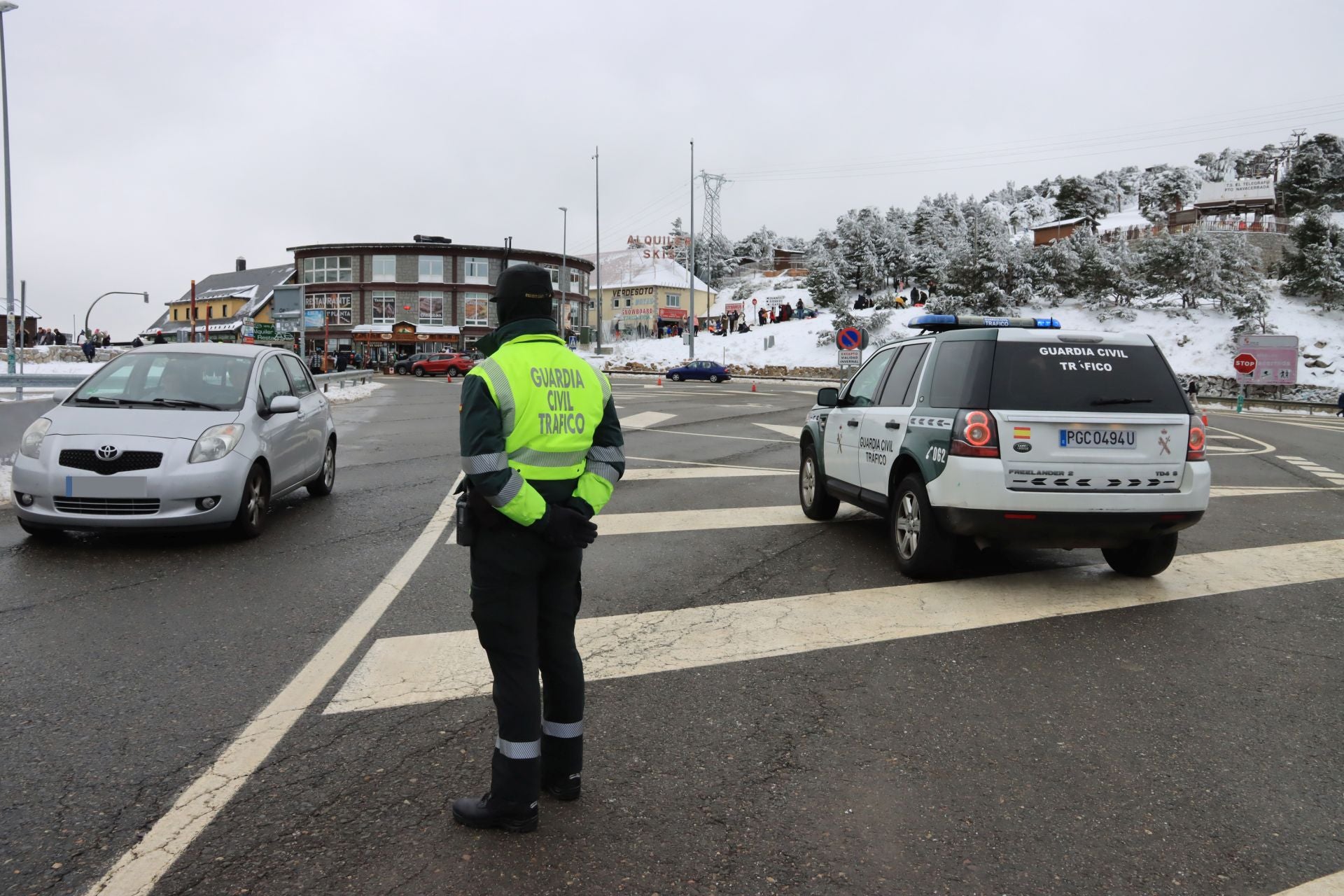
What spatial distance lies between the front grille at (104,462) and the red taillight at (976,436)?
222 inches

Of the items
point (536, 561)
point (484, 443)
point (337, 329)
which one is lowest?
point (536, 561)

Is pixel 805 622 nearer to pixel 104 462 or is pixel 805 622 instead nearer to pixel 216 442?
pixel 216 442

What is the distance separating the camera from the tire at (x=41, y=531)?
7113 mm

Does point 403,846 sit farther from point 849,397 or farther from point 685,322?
point 685,322

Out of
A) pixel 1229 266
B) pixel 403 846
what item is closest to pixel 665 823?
pixel 403 846

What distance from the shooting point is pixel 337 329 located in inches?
3059

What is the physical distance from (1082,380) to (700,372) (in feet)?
144

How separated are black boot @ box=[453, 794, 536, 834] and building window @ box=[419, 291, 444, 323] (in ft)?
256

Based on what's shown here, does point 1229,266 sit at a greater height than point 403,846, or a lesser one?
greater

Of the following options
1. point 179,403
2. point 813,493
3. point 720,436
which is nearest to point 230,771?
point 179,403

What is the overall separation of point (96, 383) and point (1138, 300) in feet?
197

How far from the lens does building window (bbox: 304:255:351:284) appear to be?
259 ft

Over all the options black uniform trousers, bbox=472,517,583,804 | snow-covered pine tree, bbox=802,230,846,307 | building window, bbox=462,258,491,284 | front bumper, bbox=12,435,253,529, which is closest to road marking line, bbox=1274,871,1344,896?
black uniform trousers, bbox=472,517,583,804

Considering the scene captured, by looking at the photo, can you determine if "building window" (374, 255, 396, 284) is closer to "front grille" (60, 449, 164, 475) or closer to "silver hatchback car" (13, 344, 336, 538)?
"silver hatchback car" (13, 344, 336, 538)
